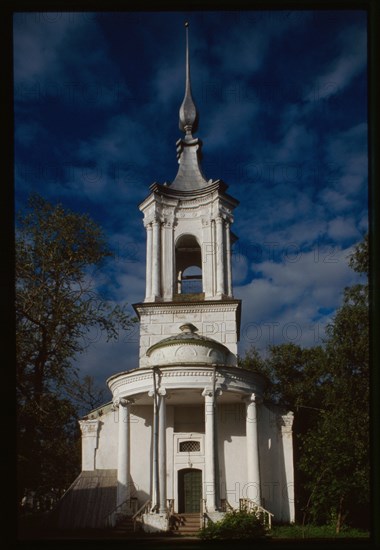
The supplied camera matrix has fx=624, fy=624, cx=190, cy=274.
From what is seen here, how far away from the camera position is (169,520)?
21.2 m

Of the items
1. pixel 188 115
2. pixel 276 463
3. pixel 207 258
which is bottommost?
pixel 276 463

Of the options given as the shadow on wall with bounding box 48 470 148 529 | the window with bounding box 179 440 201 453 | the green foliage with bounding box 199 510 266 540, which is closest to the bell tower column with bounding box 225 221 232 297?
the window with bounding box 179 440 201 453

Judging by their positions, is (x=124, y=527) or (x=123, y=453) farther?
(x=123, y=453)

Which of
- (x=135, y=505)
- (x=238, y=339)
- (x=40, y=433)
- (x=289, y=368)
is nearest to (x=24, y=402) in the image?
(x=40, y=433)

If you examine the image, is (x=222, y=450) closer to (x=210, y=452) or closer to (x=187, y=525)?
(x=210, y=452)

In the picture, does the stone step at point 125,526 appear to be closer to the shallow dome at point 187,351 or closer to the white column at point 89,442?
the white column at point 89,442

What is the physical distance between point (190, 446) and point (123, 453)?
305 cm

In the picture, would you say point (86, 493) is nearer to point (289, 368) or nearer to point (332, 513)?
point (332, 513)

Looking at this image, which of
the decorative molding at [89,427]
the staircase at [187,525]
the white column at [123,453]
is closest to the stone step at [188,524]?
the staircase at [187,525]

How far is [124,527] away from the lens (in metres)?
21.8

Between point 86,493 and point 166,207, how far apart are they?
13.8 m

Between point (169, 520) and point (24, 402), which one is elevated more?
point (24, 402)

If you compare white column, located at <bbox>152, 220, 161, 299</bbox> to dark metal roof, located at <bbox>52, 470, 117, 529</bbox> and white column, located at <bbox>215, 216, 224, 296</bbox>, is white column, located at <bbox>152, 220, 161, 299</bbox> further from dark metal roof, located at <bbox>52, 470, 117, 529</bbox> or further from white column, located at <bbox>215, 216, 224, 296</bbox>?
dark metal roof, located at <bbox>52, 470, 117, 529</bbox>

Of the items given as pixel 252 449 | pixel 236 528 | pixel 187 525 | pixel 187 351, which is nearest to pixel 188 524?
pixel 187 525
